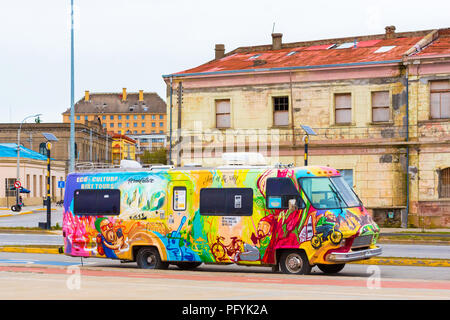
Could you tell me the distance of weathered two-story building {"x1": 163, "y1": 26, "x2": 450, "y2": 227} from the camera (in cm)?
3700

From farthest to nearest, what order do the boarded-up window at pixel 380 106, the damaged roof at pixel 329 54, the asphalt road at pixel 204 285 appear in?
the damaged roof at pixel 329 54 < the boarded-up window at pixel 380 106 < the asphalt road at pixel 204 285

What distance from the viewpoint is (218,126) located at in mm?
42156

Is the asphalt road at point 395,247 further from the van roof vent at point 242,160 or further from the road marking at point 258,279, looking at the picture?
the road marking at point 258,279

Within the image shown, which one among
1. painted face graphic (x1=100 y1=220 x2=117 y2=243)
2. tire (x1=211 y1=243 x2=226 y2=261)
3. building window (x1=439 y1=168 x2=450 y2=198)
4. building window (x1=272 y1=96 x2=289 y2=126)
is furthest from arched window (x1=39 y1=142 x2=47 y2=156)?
tire (x1=211 y1=243 x2=226 y2=261)

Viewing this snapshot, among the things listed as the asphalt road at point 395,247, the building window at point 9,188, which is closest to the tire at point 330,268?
the asphalt road at point 395,247

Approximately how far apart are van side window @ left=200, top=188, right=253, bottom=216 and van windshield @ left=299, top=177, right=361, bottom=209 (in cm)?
140

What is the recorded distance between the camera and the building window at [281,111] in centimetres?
4056

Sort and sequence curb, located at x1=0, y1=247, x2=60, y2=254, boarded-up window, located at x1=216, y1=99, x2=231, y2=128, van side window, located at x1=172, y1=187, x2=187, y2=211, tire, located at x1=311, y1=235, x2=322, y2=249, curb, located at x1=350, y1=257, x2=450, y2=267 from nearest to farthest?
tire, located at x1=311, y1=235, x2=322, y2=249
van side window, located at x1=172, y1=187, x2=187, y2=211
curb, located at x1=350, y1=257, x2=450, y2=267
curb, located at x1=0, y1=247, x2=60, y2=254
boarded-up window, located at x1=216, y1=99, x2=231, y2=128

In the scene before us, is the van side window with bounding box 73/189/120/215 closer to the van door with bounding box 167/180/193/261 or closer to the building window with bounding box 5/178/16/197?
the van door with bounding box 167/180/193/261

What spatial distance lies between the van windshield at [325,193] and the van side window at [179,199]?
3042 millimetres

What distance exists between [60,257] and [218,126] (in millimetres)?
19698

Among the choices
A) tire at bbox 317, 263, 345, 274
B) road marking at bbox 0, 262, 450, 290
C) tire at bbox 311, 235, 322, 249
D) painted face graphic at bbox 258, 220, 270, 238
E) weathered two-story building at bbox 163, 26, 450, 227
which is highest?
weathered two-story building at bbox 163, 26, 450, 227

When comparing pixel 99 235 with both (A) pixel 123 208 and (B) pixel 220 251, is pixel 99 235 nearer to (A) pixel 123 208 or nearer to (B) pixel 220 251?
(A) pixel 123 208
